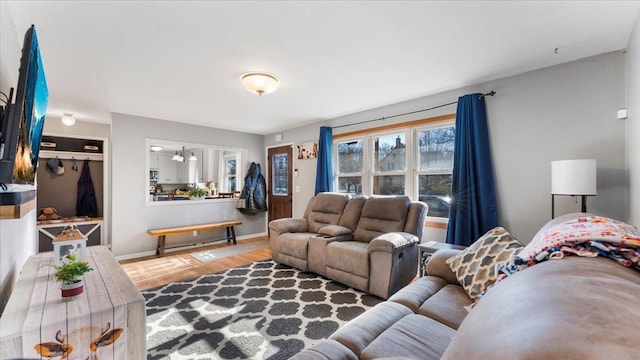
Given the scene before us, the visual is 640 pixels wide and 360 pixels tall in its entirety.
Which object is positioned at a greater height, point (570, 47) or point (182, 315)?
point (570, 47)

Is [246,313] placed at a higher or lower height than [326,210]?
lower

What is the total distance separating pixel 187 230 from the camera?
4.52 m

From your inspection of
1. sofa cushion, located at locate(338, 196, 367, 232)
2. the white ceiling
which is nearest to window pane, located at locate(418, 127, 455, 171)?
the white ceiling

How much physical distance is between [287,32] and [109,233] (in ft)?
16.0

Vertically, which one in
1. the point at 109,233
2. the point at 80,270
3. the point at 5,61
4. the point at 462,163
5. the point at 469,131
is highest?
the point at 5,61

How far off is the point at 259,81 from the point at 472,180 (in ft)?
8.39

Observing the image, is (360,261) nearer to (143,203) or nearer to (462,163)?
(462,163)

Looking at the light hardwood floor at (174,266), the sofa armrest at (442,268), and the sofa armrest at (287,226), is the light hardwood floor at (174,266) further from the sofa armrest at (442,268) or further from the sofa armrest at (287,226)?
the sofa armrest at (442,268)

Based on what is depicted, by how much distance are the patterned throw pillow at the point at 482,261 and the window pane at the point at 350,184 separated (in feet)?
8.27

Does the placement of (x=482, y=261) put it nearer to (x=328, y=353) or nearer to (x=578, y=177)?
(x=578, y=177)

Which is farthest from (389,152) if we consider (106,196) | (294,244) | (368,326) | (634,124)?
(106,196)

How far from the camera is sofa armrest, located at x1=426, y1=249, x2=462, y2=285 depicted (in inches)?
76.9

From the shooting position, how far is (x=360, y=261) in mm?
2801

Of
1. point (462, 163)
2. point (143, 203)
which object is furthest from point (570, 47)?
point (143, 203)
